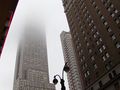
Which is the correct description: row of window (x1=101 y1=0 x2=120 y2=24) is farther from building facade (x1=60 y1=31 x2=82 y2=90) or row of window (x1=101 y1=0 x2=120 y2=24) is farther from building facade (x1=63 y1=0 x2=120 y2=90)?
building facade (x1=60 y1=31 x2=82 y2=90)

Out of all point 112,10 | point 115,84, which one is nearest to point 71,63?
point 112,10

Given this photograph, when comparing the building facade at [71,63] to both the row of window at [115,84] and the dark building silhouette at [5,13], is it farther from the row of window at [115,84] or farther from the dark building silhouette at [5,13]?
the dark building silhouette at [5,13]

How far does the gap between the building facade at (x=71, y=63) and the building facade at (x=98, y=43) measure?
83.3 metres

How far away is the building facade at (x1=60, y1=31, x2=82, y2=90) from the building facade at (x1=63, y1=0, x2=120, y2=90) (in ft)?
273

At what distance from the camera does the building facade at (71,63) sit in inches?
5926

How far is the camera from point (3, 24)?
25.5 metres

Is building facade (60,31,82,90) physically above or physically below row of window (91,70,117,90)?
above

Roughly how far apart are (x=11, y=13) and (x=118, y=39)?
30541 mm

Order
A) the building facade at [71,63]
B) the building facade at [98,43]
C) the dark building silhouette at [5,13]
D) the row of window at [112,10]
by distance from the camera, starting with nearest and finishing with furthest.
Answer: the dark building silhouette at [5,13] < the building facade at [98,43] < the row of window at [112,10] < the building facade at [71,63]

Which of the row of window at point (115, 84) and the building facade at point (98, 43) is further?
the building facade at point (98, 43)

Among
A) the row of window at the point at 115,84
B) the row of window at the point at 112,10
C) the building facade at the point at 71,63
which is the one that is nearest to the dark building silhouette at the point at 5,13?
the row of window at the point at 115,84

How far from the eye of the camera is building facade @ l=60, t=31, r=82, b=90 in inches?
5926

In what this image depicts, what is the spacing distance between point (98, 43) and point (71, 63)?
4288 inches

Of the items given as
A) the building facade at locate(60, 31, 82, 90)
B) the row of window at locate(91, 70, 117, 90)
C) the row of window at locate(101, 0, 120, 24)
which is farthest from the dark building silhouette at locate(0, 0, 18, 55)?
the building facade at locate(60, 31, 82, 90)
